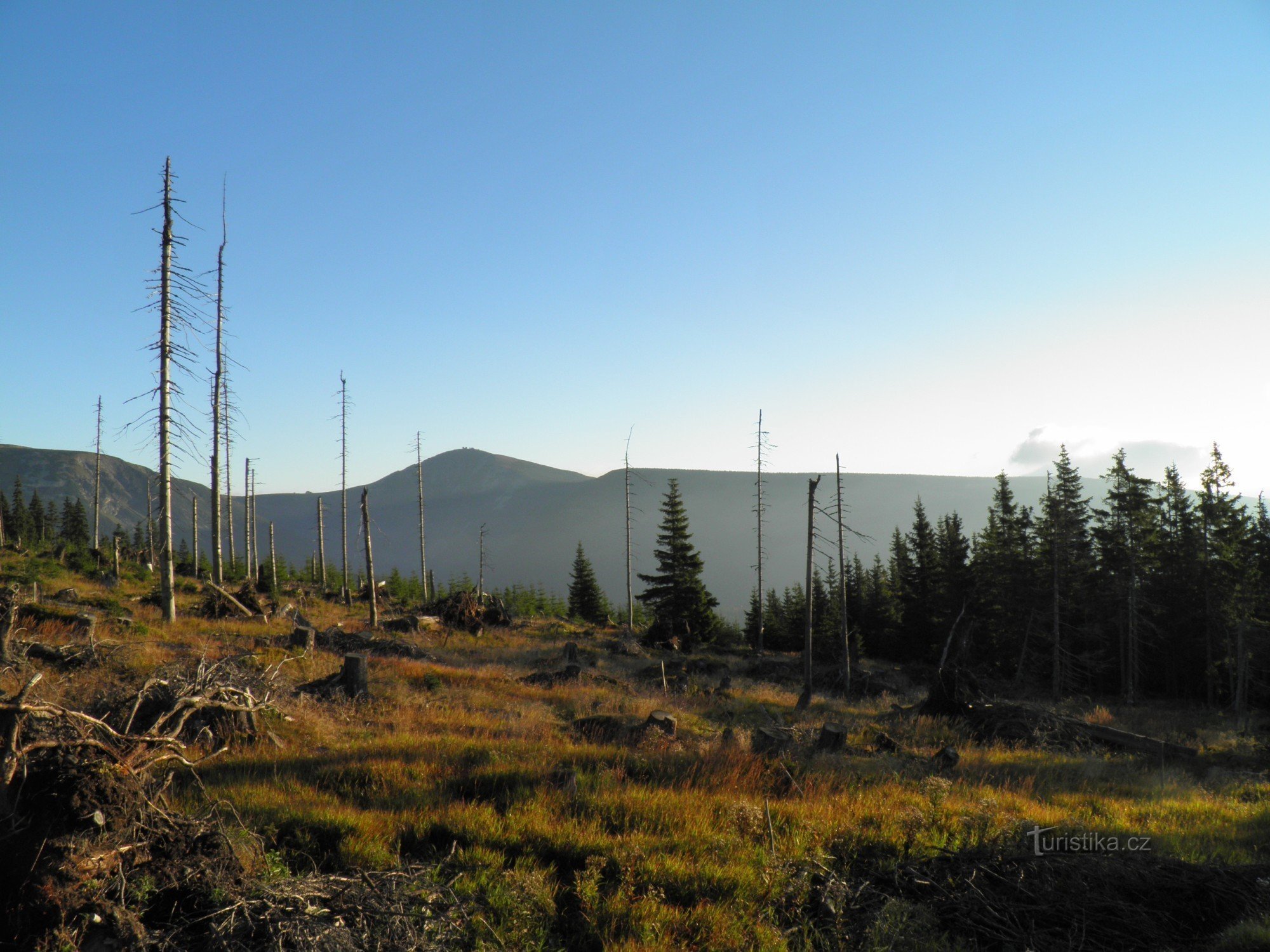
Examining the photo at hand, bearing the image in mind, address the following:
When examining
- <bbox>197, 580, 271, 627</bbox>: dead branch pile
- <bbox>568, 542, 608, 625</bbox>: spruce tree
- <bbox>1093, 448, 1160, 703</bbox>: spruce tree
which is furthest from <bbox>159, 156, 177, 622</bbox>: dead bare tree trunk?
<bbox>1093, 448, 1160, 703</bbox>: spruce tree

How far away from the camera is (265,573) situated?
108 ft

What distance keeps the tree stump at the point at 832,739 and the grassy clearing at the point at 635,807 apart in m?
0.42

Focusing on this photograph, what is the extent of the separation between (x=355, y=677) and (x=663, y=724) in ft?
21.0

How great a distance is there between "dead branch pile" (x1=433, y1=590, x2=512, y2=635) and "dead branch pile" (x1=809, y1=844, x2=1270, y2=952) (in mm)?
26507

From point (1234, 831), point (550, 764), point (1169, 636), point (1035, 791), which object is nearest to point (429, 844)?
point (550, 764)

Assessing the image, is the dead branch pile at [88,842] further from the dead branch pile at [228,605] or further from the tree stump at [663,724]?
the dead branch pile at [228,605]

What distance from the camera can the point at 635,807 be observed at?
6.33 meters

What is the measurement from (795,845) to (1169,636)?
41.2 metres

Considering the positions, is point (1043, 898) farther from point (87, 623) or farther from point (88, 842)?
point (87, 623)

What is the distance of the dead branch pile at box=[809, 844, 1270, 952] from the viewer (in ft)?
16.0

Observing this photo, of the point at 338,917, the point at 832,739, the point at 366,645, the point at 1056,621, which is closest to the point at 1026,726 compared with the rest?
the point at 832,739

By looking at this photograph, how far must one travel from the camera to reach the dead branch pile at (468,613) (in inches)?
1185

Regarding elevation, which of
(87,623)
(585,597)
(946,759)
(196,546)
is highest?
(196,546)

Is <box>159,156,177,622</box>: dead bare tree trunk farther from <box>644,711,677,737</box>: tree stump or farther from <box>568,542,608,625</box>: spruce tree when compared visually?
<box>568,542,608,625</box>: spruce tree
